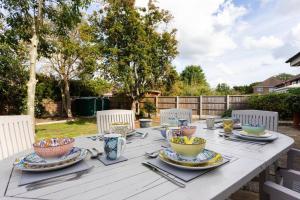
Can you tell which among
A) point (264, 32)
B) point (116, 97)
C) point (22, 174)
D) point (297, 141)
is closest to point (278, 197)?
point (22, 174)

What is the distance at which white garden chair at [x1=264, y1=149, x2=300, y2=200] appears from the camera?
2.74ft

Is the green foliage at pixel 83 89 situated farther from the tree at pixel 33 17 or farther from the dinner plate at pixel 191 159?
the dinner plate at pixel 191 159

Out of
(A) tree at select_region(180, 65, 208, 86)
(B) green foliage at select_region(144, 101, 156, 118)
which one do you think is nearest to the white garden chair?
(B) green foliage at select_region(144, 101, 156, 118)

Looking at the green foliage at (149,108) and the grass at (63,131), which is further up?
the green foliage at (149,108)

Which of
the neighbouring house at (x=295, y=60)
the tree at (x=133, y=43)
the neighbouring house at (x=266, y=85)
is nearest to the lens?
the neighbouring house at (x=295, y=60)

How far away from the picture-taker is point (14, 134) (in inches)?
57.4

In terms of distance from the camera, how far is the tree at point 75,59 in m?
7.42

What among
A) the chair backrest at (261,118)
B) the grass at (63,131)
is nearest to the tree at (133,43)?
the grass at (63,131)

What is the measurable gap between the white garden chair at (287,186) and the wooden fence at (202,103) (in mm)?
7598

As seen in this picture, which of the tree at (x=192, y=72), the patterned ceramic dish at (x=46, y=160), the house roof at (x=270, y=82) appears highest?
the tree at (x=192, y=72)

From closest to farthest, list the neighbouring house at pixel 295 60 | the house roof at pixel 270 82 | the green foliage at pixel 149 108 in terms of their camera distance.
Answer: the neighbouring house at pixel 295 60
the green foliage at pixel 149 108
the house roof at pixel 270 82

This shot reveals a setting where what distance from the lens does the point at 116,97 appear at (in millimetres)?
10945

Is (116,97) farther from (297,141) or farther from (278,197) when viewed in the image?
(278,197)

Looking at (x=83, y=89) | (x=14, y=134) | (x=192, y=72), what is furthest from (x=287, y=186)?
(x=192, y=72)
